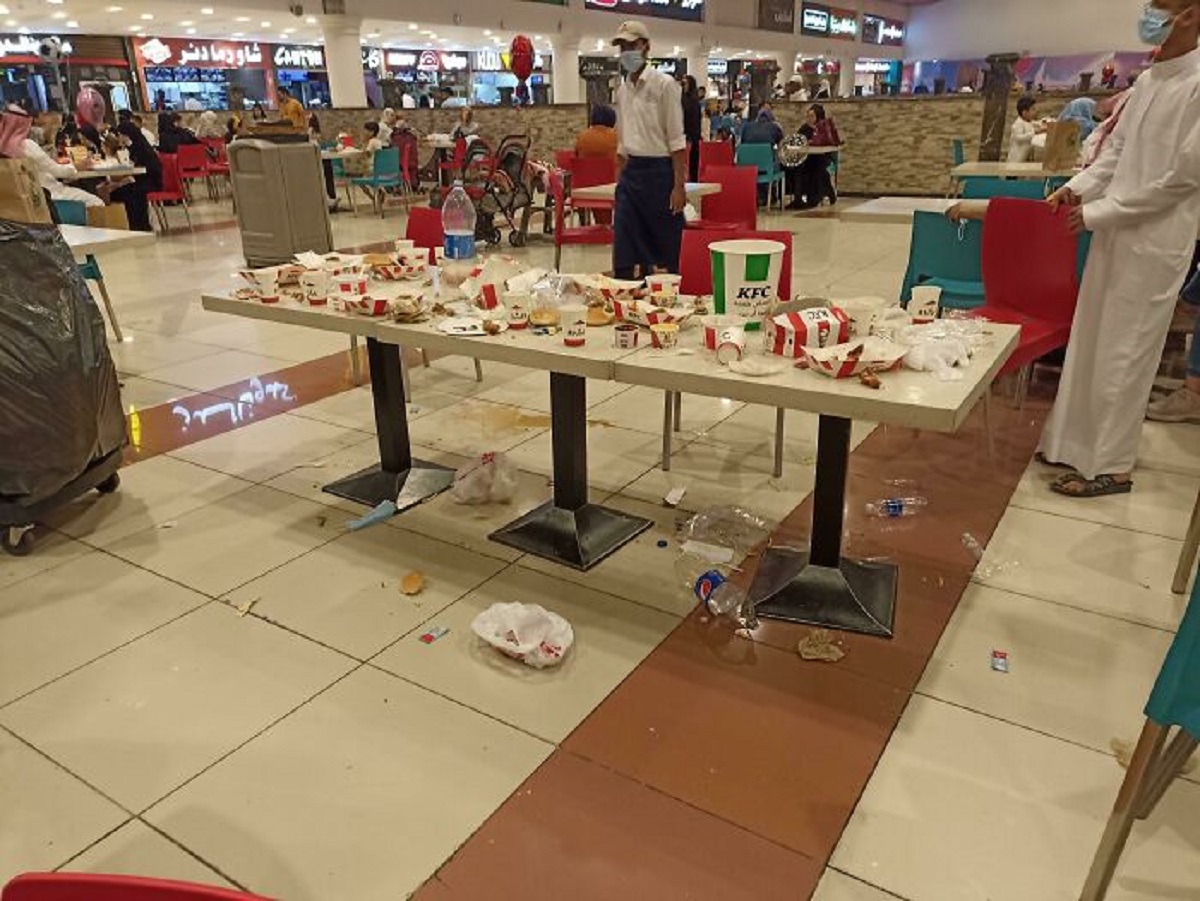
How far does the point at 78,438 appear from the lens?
2949mm

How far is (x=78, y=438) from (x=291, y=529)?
76cm

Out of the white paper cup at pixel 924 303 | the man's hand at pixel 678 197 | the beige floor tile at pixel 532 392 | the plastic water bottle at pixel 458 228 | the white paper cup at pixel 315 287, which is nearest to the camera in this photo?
the white paper cup at pixel 924 303

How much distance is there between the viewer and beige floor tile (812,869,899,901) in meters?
1.59

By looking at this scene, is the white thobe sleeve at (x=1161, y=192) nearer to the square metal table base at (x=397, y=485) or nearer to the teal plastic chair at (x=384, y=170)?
the square metal table base at (x=397, y=485)

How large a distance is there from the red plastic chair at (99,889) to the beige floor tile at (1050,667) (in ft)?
6.16

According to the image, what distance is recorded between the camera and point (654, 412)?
4.11m

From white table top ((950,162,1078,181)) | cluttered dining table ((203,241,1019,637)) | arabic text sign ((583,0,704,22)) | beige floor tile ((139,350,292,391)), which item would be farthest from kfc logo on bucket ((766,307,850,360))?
arabic text sign ((583,0,704,22))

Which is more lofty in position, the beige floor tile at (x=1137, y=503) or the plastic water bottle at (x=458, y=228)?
the plastic water bottle at (x=458, y=228)

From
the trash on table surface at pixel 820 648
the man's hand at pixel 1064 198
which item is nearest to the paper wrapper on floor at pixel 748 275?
the trash on table surface at pixel 820 648

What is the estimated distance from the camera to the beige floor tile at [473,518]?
289 cm

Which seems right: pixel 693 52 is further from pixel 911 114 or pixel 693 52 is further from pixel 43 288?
pixel 43 288

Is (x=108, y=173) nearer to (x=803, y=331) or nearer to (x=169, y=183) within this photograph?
(x=169, y=183)

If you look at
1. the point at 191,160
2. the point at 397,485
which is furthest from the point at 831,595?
the point at 191,160

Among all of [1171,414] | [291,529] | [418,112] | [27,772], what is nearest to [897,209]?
[1171,414]
